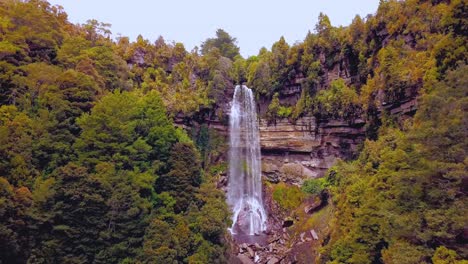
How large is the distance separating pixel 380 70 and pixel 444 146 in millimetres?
13356

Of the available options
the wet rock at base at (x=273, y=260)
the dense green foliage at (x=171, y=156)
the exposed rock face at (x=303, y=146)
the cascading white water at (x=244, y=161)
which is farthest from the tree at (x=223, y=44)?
the wet rock at base at (x=273, y=260)

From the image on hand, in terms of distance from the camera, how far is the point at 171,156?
832 inches

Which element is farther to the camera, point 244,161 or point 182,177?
point 244,161

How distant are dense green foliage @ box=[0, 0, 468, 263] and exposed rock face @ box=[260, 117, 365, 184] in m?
2.28

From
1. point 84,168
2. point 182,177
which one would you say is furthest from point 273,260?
point 84,168

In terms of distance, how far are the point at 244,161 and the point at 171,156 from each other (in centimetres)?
1426

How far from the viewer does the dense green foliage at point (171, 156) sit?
38.2 feet

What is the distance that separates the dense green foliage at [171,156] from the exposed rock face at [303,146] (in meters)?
2.28

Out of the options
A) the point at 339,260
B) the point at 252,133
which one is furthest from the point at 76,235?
the point at 252,133

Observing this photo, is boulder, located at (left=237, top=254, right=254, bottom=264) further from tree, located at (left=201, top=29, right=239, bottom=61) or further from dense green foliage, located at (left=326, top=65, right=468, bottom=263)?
tree, located at (left=201, top=29, right=239, bottom=61)

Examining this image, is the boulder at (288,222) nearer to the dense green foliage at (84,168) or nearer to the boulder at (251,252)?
the boulder at (251,252)

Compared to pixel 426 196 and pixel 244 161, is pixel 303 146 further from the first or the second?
pixel 426 196

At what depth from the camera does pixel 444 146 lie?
11.3 meters

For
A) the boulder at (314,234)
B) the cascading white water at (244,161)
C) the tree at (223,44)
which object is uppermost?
the tree at (223,44)
